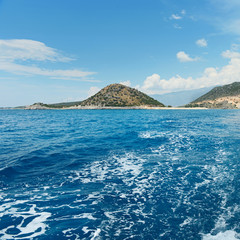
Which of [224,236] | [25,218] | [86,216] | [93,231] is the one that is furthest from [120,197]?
[224,236]

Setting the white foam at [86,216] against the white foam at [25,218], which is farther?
the white foam at [86,216]

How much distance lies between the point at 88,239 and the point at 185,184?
8.12 metres

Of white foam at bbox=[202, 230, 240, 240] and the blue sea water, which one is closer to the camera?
white foam at bbox=[202, 230, 240, 240]

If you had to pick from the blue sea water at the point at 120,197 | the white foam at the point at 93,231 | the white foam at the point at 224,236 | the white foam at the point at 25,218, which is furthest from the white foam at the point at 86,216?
the white foam at the point at 224,236

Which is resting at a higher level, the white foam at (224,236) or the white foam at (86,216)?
the white foam at (86,216)

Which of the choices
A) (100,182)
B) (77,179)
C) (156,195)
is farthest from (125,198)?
(77,179)

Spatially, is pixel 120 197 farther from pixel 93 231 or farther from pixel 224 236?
pixel 224 236

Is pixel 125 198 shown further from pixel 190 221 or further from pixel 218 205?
pixel 218 205

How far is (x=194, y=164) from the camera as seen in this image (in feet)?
54.3

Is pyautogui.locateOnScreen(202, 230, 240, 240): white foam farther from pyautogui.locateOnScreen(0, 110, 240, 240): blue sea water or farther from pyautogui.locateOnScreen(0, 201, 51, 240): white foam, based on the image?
pyautogui.locateOnScreen(0, 201, 51, 240): white foam

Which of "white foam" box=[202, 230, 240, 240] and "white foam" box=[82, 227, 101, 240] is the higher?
"white foam" box=[82, 227, 101, 240]

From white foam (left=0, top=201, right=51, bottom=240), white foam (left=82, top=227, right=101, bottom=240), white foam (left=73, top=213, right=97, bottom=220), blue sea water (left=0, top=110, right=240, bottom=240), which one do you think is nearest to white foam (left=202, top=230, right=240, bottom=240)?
blue sea water (left=0, top=110, right=240, bottom=240)

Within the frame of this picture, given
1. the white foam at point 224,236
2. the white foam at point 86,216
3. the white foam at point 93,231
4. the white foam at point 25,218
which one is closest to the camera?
the white foam at point 224,236

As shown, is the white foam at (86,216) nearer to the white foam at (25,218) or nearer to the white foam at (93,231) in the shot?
the white foam at (93,231)
